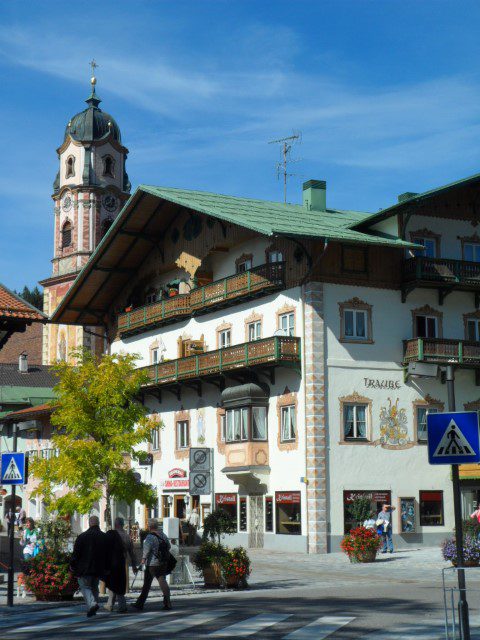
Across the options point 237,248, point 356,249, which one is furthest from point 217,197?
point 356,249

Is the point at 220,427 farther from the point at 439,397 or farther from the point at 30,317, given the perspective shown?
the point at 30,317

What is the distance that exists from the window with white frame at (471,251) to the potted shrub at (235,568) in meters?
24.4

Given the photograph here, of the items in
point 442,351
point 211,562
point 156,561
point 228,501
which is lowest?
point 211,562

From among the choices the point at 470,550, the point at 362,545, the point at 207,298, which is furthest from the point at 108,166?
the point at 470,550

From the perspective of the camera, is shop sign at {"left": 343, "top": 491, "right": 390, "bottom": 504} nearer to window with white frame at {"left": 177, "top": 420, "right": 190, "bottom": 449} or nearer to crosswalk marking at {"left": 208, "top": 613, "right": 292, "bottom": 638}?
window with white frame at {"left": 177, "top": 420, "right": 190, "bottom": 449}

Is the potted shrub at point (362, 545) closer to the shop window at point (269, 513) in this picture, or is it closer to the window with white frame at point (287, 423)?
the window with white frame at point (287, 423)

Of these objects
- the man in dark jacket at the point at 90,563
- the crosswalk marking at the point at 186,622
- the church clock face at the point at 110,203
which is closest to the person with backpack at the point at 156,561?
the man in dark jacket at the point at 90,563

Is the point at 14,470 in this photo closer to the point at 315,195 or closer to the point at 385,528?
the point at 385,528

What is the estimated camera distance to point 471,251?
45.9 m

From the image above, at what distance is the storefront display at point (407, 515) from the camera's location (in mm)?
41812

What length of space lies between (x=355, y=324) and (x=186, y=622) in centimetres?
2584

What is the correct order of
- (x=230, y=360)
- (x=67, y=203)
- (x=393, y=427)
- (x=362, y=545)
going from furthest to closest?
(x=67, y=203) → (x=230, y=360) → (x=393, y=427) → (x=362, y=545)

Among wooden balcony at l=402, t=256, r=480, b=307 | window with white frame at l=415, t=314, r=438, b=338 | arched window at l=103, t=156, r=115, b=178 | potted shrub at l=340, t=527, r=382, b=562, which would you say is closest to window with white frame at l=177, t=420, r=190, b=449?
window with white frame at l=415, t=314, r=438, b=338

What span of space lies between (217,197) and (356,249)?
840 centimetres
